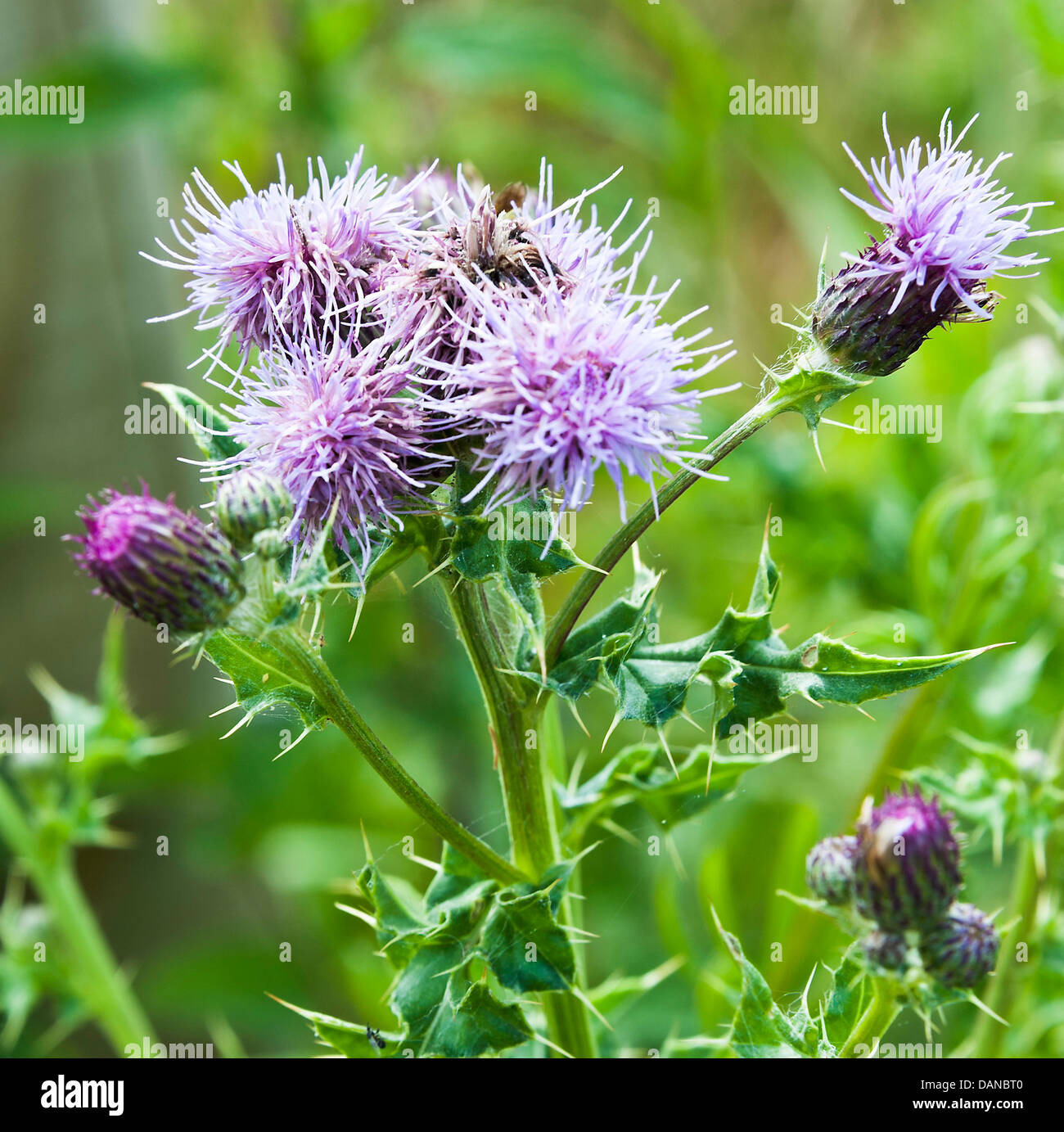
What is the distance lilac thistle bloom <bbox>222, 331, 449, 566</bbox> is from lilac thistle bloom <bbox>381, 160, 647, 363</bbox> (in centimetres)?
7

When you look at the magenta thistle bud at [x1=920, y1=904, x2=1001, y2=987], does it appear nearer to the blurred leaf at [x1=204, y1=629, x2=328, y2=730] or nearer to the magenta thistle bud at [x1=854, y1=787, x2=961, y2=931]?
the magenta thistle bud at [x1=854, y1=787, x2=961, y2=931]

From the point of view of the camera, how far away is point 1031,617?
2.88m

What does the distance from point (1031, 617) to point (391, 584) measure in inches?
70.4

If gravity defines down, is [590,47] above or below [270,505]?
above

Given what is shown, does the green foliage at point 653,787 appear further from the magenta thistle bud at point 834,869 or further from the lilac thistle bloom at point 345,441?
the lilac thistle bloom at point 345,441

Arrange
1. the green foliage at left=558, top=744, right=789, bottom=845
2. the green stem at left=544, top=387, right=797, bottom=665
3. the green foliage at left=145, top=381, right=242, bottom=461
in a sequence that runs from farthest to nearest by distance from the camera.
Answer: the green foliage at left=558, top=744, right=789, bottom=845, the green foliage at left=145, top=381, right=242, bottom=461, the green stem at left=544, top=387, right=797, bottom=665

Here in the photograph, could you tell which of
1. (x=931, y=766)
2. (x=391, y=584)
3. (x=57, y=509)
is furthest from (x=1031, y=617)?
(x=57, y=509)

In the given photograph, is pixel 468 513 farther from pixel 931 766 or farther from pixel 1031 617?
pixel 1031 617

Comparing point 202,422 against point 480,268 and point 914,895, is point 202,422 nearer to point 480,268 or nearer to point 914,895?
point 480,268

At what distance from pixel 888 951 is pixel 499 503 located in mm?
886

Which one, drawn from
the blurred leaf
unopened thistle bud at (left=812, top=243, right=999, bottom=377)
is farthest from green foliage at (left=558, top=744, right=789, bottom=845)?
unopened thistle bud at (left=812, top=243, right=999, bottom=377)

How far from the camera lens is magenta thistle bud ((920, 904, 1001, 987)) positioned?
5.27 feet

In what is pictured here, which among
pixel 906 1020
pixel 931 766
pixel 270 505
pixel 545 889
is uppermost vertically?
pixel 270 505

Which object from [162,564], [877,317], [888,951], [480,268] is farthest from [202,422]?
[888,951]
